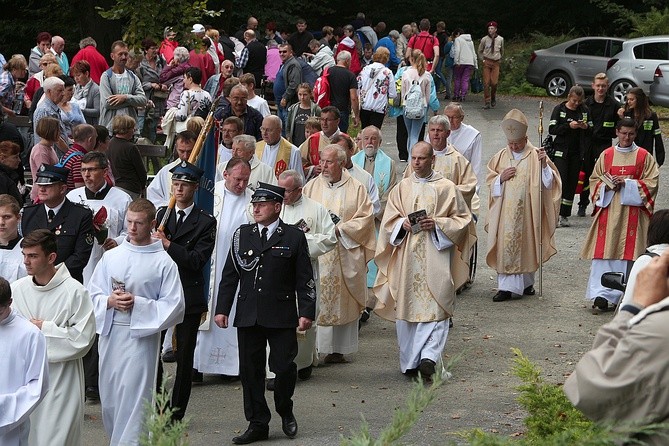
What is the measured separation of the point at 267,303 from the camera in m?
8.70

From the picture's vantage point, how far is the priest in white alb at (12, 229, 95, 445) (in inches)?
297

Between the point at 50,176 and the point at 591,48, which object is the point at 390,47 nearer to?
the point at 591,48

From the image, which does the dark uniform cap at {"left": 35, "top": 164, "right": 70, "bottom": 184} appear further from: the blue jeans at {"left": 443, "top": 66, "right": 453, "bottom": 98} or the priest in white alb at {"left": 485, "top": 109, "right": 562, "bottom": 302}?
the blue jeans at {"left": 443, "top": 66, "right": 453, "bottom": 98}

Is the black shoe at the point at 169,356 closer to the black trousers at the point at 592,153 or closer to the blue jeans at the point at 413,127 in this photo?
the black trousers at the point at 592,153

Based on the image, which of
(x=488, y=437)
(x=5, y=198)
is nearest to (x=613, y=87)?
(x=5, y=198)

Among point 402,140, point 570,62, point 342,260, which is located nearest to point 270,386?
point 342,260

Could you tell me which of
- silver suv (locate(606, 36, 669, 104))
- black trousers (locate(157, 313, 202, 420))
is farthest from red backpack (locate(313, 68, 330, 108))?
silver suv (locate(606, 36, 669, 104))

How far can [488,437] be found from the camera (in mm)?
4570

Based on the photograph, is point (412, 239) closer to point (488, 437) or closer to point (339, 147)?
point (339, 147)

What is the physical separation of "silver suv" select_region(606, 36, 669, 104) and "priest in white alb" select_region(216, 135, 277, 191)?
759 inches

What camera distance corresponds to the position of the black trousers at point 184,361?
8.98 metres

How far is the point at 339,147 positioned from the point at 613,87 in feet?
64.8

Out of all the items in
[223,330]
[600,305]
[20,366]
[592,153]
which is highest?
[20,366]

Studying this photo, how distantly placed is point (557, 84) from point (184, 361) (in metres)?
25.1
